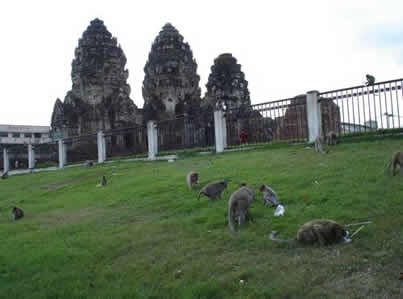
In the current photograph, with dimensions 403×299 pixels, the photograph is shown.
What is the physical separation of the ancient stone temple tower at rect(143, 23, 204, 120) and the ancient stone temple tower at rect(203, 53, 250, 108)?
3502 millimetres

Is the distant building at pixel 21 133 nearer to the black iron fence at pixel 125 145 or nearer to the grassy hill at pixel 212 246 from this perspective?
the black iron fence at pixel 125 145

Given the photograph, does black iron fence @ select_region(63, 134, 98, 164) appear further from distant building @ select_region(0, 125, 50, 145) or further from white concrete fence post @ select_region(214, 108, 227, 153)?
distant building @ select_region(0, 125, 50, 145)

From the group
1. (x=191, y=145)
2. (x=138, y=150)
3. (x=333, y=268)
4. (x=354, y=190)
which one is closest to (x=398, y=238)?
(x=333, y=268)

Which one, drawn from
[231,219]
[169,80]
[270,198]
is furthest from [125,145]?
[231,219]

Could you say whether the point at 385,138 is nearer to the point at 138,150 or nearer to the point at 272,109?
the point at 272,109

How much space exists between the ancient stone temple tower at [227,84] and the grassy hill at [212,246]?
27.8m

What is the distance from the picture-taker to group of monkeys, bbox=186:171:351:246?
5238mm

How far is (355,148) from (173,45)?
108ft

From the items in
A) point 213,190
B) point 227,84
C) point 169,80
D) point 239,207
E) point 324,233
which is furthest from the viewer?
point 169,80

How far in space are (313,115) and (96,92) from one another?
103ft

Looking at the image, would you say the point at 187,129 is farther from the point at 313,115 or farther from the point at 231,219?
the point at 231,219

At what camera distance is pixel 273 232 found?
574 centimetres

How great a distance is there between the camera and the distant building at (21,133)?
70.2 metres

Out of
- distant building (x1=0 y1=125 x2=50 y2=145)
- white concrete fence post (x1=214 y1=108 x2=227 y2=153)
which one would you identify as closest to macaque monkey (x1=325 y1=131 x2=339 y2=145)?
white concrete fence post (x1=214 y1=108 x2=227 y2=153)
